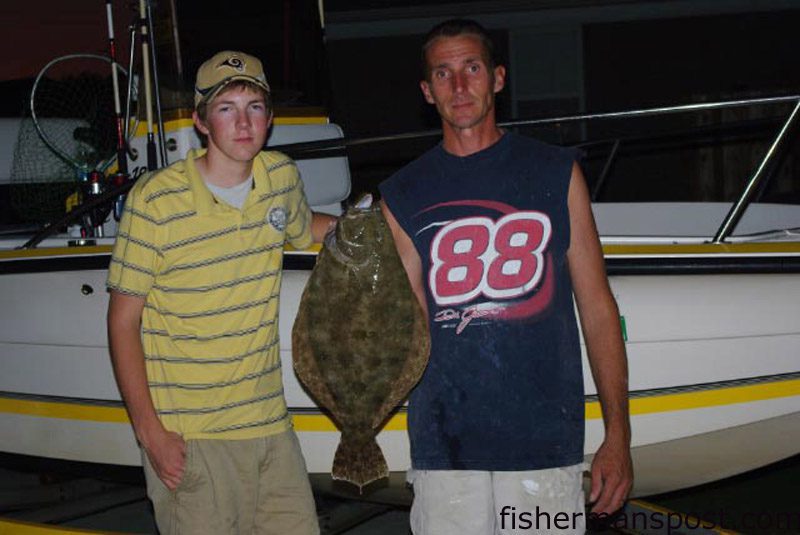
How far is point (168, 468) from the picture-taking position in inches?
118

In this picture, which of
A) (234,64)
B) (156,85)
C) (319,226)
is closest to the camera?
(234,64)

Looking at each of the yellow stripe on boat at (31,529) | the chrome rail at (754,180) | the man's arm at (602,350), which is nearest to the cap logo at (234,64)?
the man's arm at (602,350)

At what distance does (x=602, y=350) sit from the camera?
2938 millimetres

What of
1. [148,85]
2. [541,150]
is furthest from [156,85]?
[541,150]

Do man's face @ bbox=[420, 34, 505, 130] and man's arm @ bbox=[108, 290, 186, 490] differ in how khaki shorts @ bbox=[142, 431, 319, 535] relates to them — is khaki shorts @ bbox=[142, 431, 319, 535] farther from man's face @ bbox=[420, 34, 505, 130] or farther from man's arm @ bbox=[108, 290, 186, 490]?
man's face @ bbox=[420, 34, 505, 130]

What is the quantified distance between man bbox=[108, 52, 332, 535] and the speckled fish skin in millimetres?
237

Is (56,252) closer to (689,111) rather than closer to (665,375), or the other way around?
(665,375)

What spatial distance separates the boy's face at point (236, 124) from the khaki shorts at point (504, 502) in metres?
1.06

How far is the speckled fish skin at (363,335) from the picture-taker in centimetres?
288

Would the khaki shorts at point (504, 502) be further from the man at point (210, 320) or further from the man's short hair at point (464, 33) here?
the man's short hair at point (464, 33)

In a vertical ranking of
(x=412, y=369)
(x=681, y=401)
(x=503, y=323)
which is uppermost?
(x=503, y=323)

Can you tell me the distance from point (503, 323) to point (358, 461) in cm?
54

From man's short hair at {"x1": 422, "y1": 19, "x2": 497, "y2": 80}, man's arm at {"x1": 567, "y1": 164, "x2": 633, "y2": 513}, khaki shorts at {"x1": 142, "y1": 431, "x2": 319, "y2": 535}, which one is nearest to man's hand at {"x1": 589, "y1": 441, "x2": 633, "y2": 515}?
man's arm at {"x1": 567, "y1": 164, "x2": 633, "y2": 513}

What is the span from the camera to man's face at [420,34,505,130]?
9.61 ft
